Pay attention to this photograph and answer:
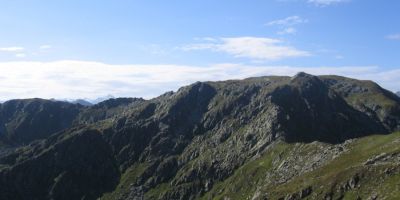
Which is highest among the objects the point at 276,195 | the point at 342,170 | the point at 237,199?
the point at 342,170

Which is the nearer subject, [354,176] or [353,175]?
[354,176]

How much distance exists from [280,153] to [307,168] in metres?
41.2

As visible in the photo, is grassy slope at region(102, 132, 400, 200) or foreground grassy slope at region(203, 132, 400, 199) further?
foreground grassy slope at region(203, 132, 400, 199)

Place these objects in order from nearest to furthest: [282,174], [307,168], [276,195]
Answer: [276,195] → [307,168] → [282,174]

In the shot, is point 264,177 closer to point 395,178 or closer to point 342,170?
point 342,170

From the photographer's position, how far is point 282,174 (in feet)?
573

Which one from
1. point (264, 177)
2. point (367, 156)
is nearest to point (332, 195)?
point (367, 156)

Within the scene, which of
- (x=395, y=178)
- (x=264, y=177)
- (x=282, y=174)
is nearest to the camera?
(x=395, y=178)

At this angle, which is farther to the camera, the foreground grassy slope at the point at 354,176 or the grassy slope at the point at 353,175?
the foreground grassy slope at the point at 354,176

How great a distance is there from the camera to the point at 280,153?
199375mm

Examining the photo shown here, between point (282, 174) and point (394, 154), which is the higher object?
point (394, 154)

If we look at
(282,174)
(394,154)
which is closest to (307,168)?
(282,174)

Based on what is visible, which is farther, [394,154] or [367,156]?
[367,156]

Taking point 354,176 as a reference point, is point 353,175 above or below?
above
